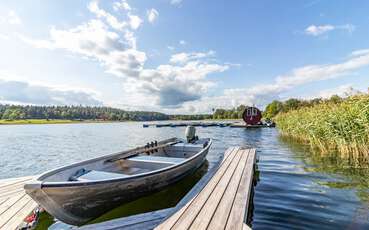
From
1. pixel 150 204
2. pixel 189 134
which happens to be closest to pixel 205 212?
pixel 150 204

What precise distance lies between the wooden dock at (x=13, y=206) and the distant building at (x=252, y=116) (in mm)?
34469

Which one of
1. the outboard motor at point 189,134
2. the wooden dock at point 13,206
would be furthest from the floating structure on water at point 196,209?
the outboard motor at point 189,134

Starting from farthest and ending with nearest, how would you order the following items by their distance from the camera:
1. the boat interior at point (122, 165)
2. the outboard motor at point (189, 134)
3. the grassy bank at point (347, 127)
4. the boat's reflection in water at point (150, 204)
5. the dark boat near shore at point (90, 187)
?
the outboard motor at point (189, 134)
the grassy bank at point (347, 127)
the boat's reflection in water at point (150, 204)
the boat interior at point (122, 165)
the dark boat near shore at point (90, 187)

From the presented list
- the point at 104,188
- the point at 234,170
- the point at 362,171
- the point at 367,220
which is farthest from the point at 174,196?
the point at 362,171

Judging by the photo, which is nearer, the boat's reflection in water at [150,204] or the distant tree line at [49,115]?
the boat's reflection in water at [150,204]

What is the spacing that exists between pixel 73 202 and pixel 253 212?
3.45 metres

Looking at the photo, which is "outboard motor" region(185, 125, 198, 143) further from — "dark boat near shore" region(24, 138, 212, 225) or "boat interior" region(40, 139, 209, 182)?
"dark boat near shore" region(24, 138, 212, 225)

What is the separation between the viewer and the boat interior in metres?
4.30

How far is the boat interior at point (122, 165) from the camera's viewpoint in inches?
169

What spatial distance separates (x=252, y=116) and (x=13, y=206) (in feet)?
116

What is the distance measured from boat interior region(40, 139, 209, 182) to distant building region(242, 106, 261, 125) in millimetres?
29539

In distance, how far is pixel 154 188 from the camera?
15.7ft

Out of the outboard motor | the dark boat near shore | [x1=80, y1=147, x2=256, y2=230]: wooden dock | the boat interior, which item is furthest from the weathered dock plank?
→ the outboard motor

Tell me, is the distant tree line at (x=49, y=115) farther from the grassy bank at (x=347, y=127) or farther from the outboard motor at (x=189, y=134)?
the grassy bank at (x=347, y=127)
